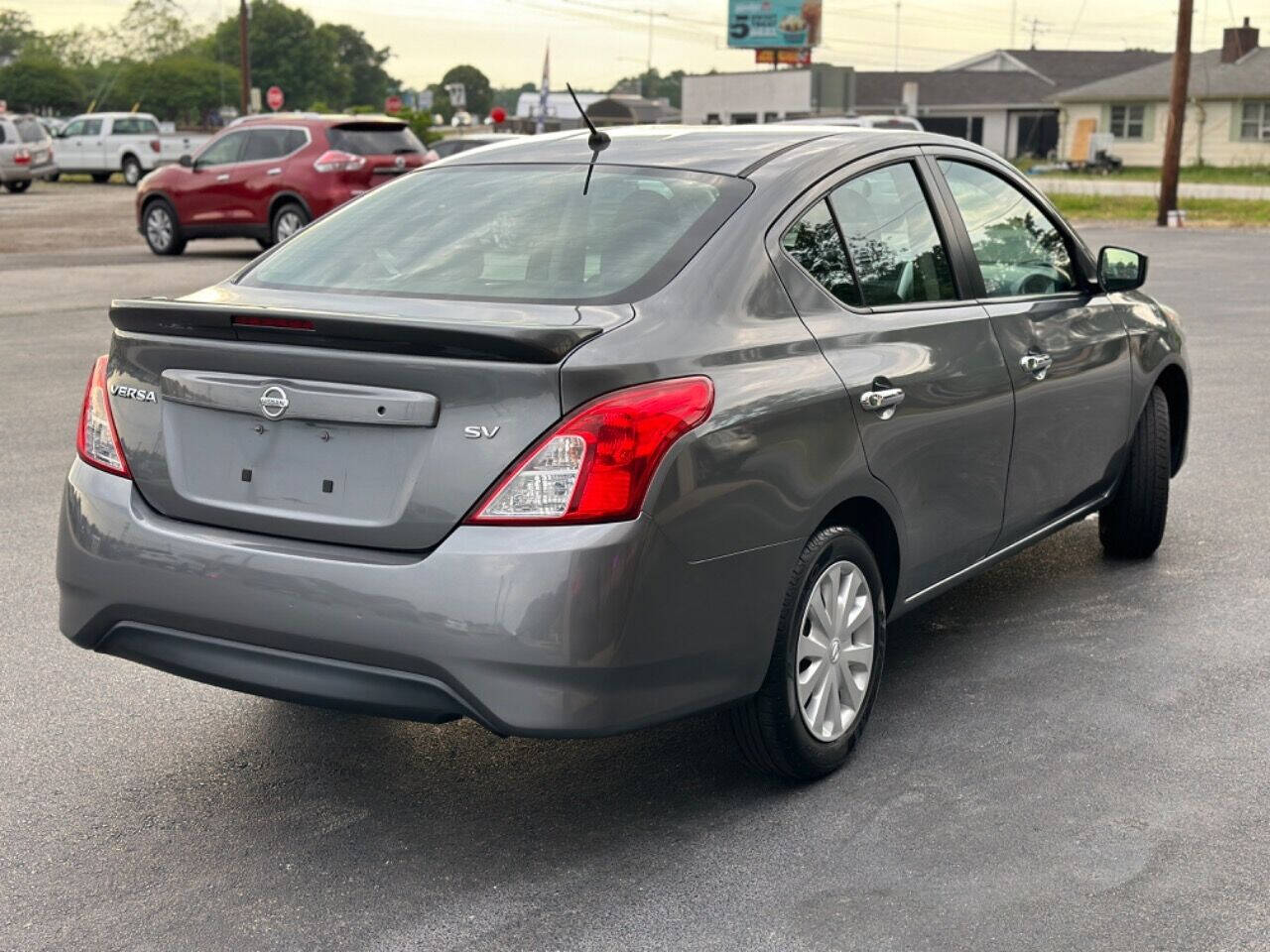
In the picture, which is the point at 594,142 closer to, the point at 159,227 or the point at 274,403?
the point at 274,403

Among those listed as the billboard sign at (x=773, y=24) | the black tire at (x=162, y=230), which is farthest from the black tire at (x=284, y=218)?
the billboard sign at (x=773, y=24)

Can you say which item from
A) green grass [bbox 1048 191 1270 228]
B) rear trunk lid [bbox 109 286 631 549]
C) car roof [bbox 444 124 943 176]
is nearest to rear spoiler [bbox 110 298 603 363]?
rear trunk lid [bbox 109 286 631 549]

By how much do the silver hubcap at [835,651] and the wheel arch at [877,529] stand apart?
130mm

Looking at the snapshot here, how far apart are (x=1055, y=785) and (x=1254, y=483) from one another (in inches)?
165

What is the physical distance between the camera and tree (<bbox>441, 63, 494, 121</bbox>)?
162125mm

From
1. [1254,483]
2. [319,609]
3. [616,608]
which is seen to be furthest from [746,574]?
[1254,483]

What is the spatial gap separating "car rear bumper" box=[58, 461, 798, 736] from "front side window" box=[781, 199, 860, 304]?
85 centimetres

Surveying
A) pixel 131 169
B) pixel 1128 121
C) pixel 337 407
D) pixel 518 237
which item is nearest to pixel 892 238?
pixel 518 237

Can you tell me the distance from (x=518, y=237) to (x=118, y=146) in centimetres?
4424

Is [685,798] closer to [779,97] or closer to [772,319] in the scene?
[772,319]

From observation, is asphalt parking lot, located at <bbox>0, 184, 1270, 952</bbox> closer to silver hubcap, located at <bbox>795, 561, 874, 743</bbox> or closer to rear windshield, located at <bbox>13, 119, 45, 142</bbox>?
silver hubcap, located at <bbox>795, 561, 874, 743</bbox>

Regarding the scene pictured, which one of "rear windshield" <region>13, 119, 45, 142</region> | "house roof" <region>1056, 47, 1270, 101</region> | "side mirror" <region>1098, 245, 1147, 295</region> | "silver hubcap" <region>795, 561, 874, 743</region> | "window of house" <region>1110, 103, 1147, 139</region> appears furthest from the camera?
"window of house" <region>1110, 103, 1147, 139</region>

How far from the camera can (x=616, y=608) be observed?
344 cm

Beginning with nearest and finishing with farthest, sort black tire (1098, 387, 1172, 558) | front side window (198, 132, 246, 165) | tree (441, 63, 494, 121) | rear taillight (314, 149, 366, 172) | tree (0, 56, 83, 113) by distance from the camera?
black tire (1098, 387, 1172, 558), rear taillight (314, 149, 366, 172), front side window (198, 132, 246, 165), tree (0, 56, 83, 113), tree (441, 63, 494, 121)
